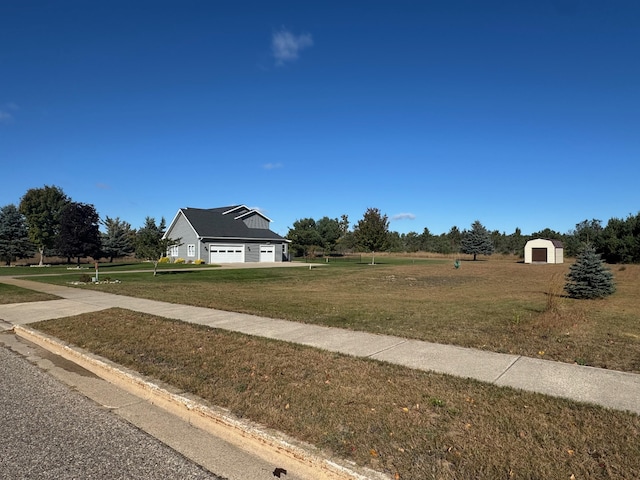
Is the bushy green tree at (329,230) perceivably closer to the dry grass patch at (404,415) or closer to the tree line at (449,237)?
the tree line at (449,237)

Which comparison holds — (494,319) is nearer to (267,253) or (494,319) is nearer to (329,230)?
(267,253)

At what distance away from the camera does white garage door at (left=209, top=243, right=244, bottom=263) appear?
41.3 metres

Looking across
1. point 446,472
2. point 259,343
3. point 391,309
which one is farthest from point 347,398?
point 391,309

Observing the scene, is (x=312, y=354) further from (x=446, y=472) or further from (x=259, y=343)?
(x=446, y=472)

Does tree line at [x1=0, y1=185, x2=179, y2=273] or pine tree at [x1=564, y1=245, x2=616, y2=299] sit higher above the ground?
tree line at [x1=0, y1=185, x2=179, y2=273]

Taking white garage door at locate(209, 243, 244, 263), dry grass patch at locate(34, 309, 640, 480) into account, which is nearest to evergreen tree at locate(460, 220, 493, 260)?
white garage door at locate(209, 243, 244, 263)

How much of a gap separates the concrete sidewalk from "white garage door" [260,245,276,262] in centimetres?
3492

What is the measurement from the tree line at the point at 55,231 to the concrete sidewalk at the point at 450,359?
17.7 metres

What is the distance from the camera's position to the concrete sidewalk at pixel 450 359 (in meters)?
4.62

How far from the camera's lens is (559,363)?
572cm

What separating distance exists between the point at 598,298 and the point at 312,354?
1282cm

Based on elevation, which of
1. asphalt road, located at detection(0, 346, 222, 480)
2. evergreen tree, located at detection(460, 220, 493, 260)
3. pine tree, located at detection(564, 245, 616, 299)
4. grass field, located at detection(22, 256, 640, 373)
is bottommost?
asphalt road, located at detection(0, 346, 222, 480)

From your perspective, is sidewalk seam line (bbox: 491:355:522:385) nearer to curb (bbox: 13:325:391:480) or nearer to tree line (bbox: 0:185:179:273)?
curb (bbox: 13:325:391:480)

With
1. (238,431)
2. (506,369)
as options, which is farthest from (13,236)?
(506,369)
